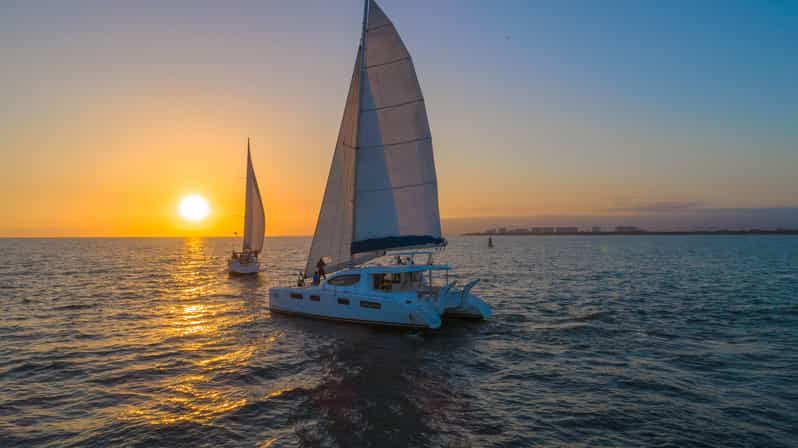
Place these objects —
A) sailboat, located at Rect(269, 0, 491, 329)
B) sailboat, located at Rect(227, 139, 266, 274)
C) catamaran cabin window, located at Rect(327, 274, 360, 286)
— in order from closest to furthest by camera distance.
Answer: sailboat, located at Rect(269, 0, 491, 329) → catamaran cabin window, located at Rect(327, 274, 360, 286) → sailboat, located at Rect(227, 139, 266, 274)

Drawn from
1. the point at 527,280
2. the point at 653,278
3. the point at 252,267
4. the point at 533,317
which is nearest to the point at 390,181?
the point at 533,317

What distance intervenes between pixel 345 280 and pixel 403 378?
7.17 meters

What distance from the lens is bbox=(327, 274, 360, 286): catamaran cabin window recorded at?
19.6 meters

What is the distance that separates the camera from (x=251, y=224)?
44.1 meters

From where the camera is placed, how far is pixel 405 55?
19219 mm

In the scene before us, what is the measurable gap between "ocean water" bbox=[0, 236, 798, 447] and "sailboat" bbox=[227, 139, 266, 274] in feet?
59.9

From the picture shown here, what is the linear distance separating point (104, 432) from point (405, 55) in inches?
651

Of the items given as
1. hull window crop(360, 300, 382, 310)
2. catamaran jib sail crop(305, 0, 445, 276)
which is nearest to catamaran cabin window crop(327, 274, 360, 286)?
hull window crop(360, 300, 382, 310)

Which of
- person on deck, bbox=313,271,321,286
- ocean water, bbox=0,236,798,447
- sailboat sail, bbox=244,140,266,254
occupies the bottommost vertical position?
ocean water, bbox=0,236,798,447

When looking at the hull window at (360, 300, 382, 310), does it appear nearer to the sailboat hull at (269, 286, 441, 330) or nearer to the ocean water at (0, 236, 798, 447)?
the sailboat hull at (269, 286, 441, 330)

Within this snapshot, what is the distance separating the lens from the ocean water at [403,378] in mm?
9836

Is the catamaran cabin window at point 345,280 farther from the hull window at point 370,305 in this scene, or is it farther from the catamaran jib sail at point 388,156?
the catamaran jib sail at point 388,156

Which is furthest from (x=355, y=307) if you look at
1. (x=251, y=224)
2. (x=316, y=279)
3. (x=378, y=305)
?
(x=251, y=224)

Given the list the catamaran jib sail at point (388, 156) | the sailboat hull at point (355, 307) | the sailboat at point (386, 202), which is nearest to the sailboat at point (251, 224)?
the sailboat hull at point (355, 307)
